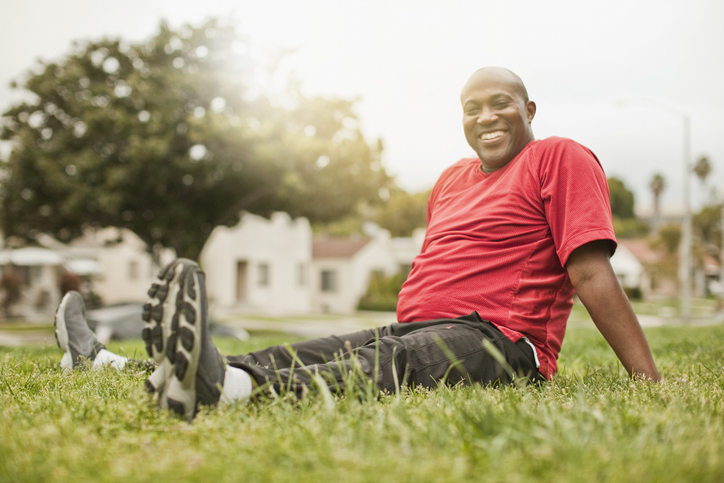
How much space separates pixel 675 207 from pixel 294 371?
124m

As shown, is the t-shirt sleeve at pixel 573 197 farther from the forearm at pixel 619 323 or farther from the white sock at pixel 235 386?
the white sock at pixel 235 386

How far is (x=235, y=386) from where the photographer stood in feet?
5.68

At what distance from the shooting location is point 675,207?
108562 millimetres

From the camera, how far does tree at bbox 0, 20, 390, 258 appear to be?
543 inches

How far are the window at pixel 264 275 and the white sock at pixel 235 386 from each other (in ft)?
94.7

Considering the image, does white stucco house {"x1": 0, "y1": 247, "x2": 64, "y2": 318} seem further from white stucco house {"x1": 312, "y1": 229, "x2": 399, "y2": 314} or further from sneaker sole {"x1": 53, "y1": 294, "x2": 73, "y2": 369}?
sneaker sole {"x1": 53, "y1": 294, "x2": 73, "y2": 369}

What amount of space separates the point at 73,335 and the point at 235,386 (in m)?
1.51

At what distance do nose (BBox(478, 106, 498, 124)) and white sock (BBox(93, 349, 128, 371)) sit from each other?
85.1 inches

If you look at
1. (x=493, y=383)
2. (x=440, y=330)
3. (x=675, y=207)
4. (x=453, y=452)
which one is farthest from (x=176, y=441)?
(x=675, y=207)

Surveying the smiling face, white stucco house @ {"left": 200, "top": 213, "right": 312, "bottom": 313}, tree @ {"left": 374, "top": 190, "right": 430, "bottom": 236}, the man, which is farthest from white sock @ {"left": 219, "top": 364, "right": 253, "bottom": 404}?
tree @ {"left": 374, "top": 190, "right": 430, "bottom": 236}

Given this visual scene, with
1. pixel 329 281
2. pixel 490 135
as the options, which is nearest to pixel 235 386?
pixel 490 135

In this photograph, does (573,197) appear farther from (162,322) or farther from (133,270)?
(133,270)

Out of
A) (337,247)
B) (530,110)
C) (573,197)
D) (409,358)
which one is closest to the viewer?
(409,358)

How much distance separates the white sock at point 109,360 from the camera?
2634mm
